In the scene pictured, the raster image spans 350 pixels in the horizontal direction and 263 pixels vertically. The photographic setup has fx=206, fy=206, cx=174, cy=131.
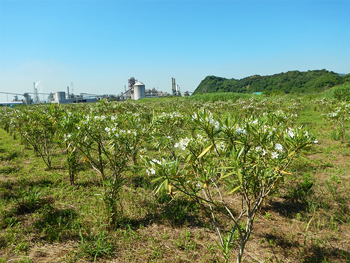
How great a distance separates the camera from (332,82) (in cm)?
4488

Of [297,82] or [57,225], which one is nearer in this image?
[57,225]

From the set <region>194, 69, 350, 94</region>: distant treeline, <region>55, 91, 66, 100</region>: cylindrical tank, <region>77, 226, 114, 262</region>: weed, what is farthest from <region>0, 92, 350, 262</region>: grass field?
<region>55, 91, 66, 100</region>: cylindrical tank

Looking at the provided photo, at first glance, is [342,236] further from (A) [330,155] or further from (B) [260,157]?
(A) [330,155]

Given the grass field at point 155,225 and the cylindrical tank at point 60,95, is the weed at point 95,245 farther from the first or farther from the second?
the cylindrical tank at point 60,95

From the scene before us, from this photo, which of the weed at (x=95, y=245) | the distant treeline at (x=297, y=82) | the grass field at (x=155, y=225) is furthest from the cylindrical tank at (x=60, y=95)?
the weed at (x=95, y=245)

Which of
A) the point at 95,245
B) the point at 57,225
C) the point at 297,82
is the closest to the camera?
the point at 95,245

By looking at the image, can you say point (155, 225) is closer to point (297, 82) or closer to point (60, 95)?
point (297, 82)

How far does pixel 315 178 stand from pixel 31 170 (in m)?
6.74

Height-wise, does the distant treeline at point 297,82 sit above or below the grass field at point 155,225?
above

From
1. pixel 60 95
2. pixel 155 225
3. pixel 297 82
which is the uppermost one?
pixel 297 82

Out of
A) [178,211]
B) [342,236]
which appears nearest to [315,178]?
[342,236]

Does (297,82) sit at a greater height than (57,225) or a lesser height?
greater

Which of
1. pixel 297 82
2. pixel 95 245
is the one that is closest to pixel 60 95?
pixel 297 82

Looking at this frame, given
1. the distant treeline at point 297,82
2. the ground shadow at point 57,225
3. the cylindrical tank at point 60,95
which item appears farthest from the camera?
the cylindrical tank at point 60,95
